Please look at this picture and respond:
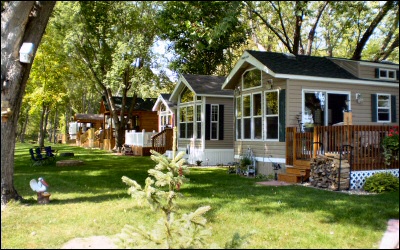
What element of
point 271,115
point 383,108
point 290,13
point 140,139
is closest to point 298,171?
point 271,115

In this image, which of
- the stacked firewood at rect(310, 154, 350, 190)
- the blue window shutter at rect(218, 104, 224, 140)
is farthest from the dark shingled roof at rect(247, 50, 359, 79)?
the blue window shutter at rect(218, 104, 224, 140)

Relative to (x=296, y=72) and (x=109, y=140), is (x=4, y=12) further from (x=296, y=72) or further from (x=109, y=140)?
(x=109, y=140)

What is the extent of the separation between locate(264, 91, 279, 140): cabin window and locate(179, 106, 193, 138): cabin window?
5.90 metres

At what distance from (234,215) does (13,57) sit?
5046 millimetres

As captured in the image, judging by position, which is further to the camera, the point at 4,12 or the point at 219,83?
the point at 219,83

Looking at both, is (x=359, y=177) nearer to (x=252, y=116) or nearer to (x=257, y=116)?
(x=257, y=116)

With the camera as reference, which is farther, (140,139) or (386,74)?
(140,139)

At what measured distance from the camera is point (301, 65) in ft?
39.9

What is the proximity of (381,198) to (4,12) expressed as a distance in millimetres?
8106

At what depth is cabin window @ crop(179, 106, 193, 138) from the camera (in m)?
17.6

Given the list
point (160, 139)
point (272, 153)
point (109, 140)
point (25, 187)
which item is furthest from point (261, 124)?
point (109, 140)

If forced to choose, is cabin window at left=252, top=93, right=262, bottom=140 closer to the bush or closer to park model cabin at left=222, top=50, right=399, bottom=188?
park model cabin at left=222, top=50, right=399, bottom=188

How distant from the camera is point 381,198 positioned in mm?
7398

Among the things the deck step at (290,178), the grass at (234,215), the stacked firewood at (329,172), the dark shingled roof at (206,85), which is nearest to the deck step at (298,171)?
the deck step at (290,178)
